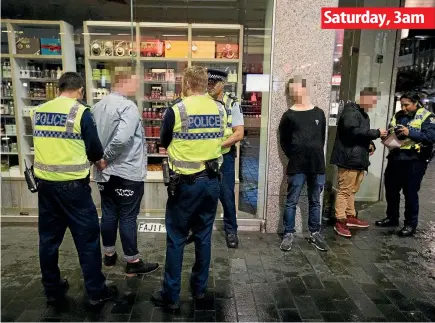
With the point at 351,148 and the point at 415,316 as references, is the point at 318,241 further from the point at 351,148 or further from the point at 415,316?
the point at 415,316

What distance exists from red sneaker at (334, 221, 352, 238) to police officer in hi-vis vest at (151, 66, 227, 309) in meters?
2.49

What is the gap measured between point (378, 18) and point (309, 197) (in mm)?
2457

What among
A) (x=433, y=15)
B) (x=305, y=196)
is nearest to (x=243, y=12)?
(x=433, y=15)

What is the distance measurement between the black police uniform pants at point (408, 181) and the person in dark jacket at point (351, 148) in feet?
1.54

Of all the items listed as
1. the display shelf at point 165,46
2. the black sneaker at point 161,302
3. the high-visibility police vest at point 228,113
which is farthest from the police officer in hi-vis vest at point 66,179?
the display shelf at point 165,46

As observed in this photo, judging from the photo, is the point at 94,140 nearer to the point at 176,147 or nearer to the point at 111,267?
the point at 176,147

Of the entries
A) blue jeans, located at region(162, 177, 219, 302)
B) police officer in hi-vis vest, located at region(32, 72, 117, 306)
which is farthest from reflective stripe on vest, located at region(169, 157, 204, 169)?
police officer in hi-vis vest, located at region(32, 72, 117, 306)

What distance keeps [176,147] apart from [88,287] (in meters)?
1.40

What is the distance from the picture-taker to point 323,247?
14.9ft

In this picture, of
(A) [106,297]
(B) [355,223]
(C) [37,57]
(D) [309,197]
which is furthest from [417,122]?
(C) [37,57]

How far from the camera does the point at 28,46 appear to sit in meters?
5.47

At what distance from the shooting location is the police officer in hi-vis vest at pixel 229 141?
405 cm

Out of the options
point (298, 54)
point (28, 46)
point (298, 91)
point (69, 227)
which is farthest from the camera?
point (28, 46)

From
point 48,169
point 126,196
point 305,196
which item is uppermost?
point 48,169
